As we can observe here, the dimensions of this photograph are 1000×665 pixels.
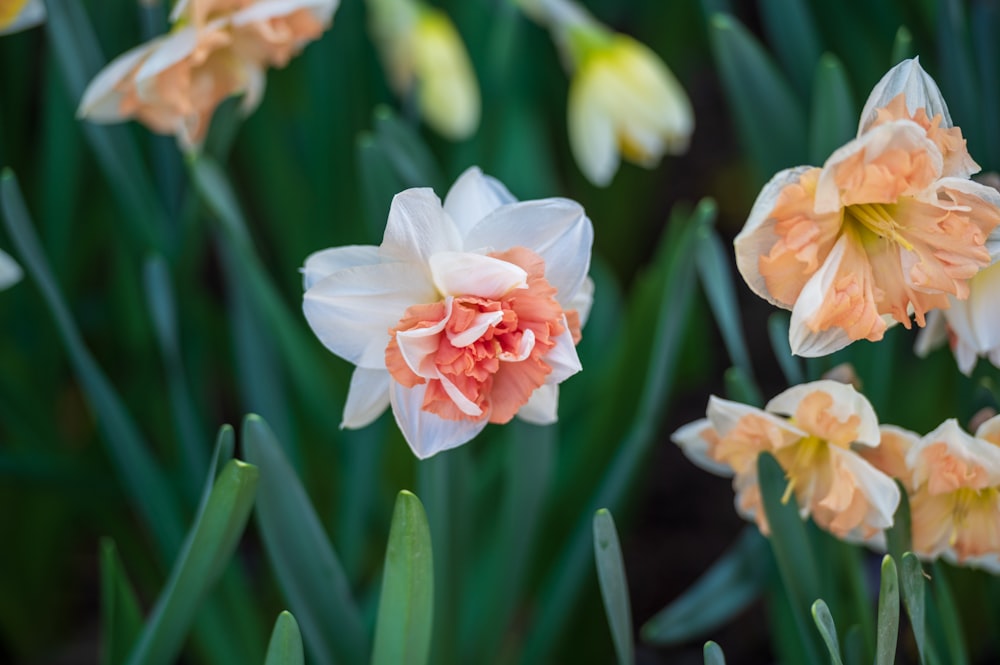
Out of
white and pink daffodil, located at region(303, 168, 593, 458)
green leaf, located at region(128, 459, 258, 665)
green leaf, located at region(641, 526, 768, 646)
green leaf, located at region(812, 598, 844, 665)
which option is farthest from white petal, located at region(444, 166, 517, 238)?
green leaf, located at region(641, 526, 768, 646)

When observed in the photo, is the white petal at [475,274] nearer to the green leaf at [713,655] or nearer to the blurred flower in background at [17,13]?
the green leaf at [713,655]

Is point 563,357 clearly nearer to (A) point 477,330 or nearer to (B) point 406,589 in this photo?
(A) point 477,330

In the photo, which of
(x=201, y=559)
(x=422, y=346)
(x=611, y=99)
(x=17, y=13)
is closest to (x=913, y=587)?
(x=422, y=346)

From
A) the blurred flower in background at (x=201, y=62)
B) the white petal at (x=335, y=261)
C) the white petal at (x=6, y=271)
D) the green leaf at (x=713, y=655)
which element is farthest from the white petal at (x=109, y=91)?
the green leaf at (x=713, y=655)

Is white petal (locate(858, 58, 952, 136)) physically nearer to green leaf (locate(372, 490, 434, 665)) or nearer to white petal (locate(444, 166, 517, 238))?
white petal (locate(444, 166, 517, 238))

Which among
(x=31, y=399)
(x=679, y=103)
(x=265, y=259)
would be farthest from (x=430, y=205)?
(x=265, y=259)
